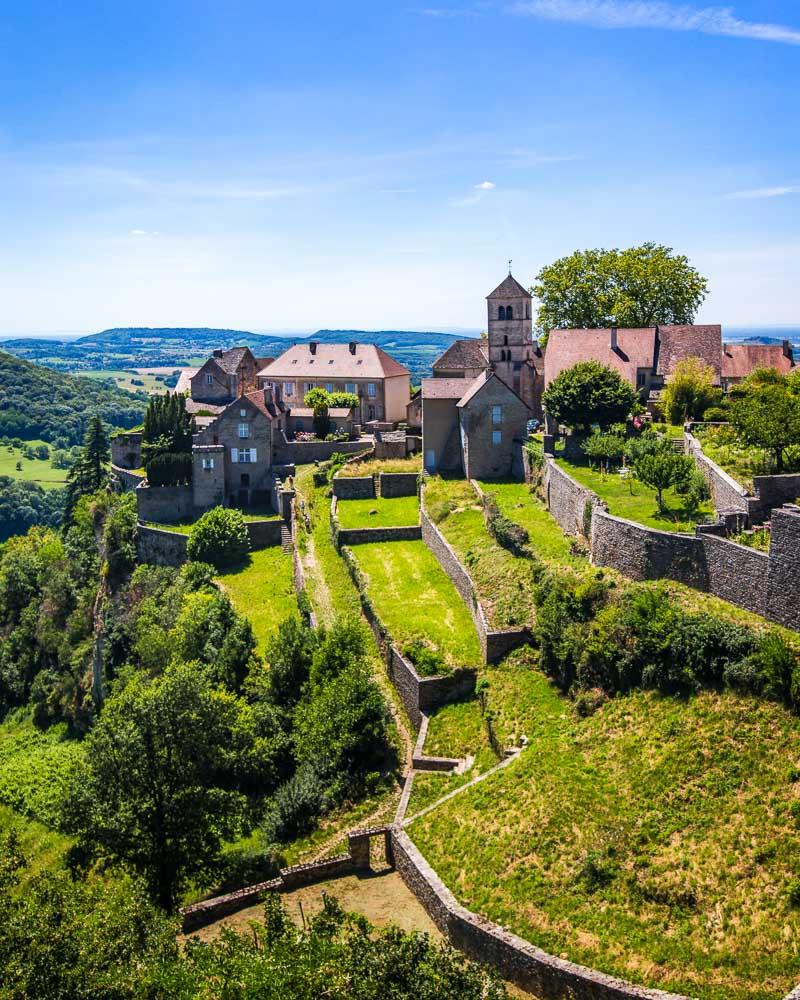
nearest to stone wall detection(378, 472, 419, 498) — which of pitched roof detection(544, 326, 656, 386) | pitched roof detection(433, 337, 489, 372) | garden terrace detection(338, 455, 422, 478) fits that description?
garden terrace detection(338, 455, 422, 478)

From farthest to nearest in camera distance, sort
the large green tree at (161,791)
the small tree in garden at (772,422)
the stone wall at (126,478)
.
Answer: the stone wall at (126,478), the small tree in garden at (772,422), the large green tree at (161,791)

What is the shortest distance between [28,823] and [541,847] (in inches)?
1244

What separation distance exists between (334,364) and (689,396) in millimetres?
34123

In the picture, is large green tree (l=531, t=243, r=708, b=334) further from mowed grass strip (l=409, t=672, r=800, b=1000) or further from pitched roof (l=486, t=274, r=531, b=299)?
mowed grass strip (l=409, t=672, r=800, b=1000)

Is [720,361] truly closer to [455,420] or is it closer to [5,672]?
[455,420]

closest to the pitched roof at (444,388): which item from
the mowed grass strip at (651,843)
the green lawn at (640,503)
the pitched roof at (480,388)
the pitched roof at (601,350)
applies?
the pitched roof at (480,388)

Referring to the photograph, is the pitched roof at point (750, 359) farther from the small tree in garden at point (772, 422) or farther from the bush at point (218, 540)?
the bush at point (218, 540)

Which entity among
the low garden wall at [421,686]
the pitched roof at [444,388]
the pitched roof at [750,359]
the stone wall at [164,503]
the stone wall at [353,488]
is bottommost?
the low garden wall at [421,686]

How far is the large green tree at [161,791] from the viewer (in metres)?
28.2

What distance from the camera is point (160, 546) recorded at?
5653 cm

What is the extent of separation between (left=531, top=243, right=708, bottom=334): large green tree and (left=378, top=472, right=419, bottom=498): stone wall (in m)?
22.8

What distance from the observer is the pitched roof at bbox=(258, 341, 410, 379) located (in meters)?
73.4

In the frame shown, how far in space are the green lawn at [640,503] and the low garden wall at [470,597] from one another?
20.4 ft

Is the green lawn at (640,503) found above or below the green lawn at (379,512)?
above
